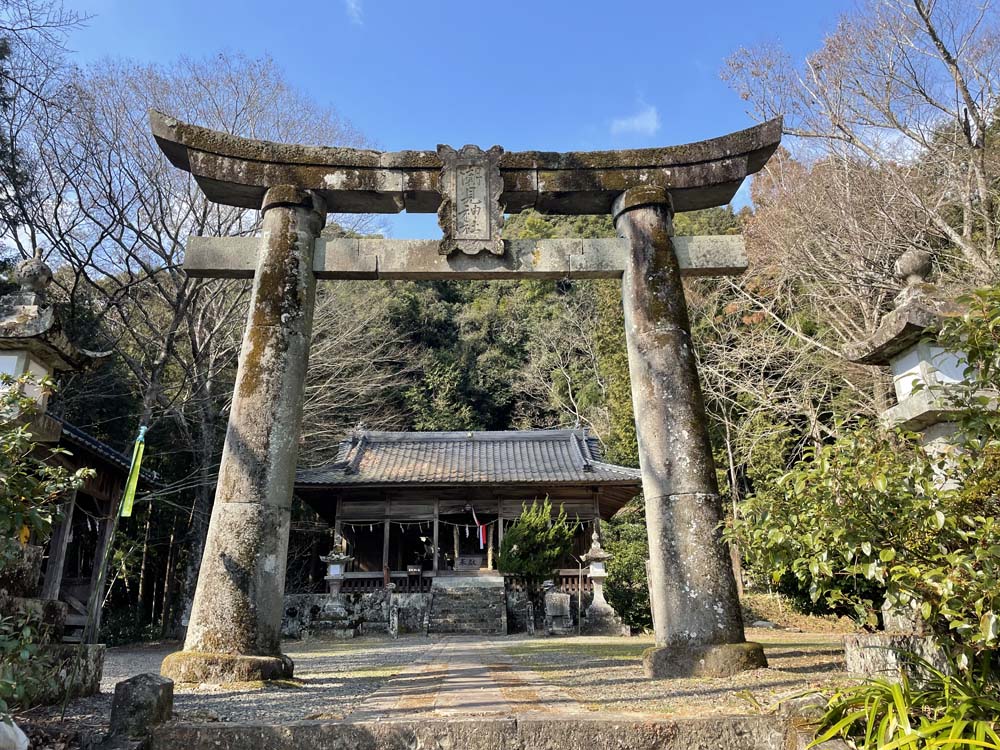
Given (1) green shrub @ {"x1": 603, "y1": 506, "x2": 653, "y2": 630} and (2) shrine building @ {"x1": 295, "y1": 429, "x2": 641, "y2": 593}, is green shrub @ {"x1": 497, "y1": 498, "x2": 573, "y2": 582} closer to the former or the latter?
(2) shrine building @ {"x1": 295, "y1": 429, "x2": 641, "y2": 593}

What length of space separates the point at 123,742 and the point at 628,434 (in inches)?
831

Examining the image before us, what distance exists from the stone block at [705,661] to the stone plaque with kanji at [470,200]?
3871 mm

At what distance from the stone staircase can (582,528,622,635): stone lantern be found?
1999 mm

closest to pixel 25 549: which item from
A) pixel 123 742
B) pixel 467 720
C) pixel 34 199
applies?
pixel 123 742

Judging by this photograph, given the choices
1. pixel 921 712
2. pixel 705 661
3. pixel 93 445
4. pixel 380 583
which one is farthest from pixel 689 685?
pixel 380 583

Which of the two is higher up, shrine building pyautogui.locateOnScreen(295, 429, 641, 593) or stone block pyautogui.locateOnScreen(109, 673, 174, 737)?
shrine building pyautogui.locateOnScreen(295, 429, 641, 593)

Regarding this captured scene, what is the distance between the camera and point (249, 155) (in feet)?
21.6

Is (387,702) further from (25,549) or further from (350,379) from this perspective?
(350,379)

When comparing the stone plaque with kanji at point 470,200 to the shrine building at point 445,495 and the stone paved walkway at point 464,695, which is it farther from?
the shrine building at point 445,495

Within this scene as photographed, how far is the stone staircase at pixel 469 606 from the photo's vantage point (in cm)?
1611

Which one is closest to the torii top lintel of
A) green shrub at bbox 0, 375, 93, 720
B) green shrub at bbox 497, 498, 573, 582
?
green shrub at bbox 0, 375, 93, 720

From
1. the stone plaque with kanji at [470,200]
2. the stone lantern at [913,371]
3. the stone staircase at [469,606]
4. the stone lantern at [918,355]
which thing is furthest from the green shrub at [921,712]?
the stone staircase at [469,606]

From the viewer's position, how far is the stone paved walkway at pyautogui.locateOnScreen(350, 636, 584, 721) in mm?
3588

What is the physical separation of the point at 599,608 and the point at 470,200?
1182 centimetres
